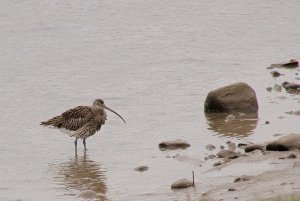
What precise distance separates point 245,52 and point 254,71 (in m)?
2.94

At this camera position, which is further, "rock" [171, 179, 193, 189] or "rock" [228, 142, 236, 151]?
"rock" [228, 142, 236, 151]

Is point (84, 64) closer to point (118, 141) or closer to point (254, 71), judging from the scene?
point (254, 71)

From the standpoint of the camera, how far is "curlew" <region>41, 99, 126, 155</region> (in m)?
21.8

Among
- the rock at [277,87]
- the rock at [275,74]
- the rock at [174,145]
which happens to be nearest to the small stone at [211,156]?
the rock at [174,145]

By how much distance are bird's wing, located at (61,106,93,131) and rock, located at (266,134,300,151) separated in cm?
514

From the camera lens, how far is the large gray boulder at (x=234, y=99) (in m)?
22.7

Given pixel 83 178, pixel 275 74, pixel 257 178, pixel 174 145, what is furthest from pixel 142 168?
pixel 275 74

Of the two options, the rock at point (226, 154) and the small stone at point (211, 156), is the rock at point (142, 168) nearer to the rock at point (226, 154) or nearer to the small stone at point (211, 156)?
the small stone at point (211, 156)

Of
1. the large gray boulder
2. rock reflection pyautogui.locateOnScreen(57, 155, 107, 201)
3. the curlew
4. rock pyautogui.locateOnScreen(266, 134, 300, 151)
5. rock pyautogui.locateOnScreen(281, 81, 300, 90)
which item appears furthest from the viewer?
rock pyautogui.locateOnScreen(281, 81, 300, 90)

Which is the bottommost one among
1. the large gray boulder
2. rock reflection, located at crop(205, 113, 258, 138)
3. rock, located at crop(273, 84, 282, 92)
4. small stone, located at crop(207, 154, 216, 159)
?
small stone, located at crop(207, 154, 216, 159)

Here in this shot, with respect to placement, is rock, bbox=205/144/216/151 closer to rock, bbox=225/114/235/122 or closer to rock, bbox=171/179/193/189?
rock, bbox=225/114/235/122

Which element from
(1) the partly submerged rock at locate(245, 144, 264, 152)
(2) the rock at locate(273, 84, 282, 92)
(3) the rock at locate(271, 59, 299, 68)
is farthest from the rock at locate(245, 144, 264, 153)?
(3) the rock at locate(271, 59, 299, 68)

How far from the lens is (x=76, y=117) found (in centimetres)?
2230

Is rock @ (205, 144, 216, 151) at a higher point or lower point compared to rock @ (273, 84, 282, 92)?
lower
